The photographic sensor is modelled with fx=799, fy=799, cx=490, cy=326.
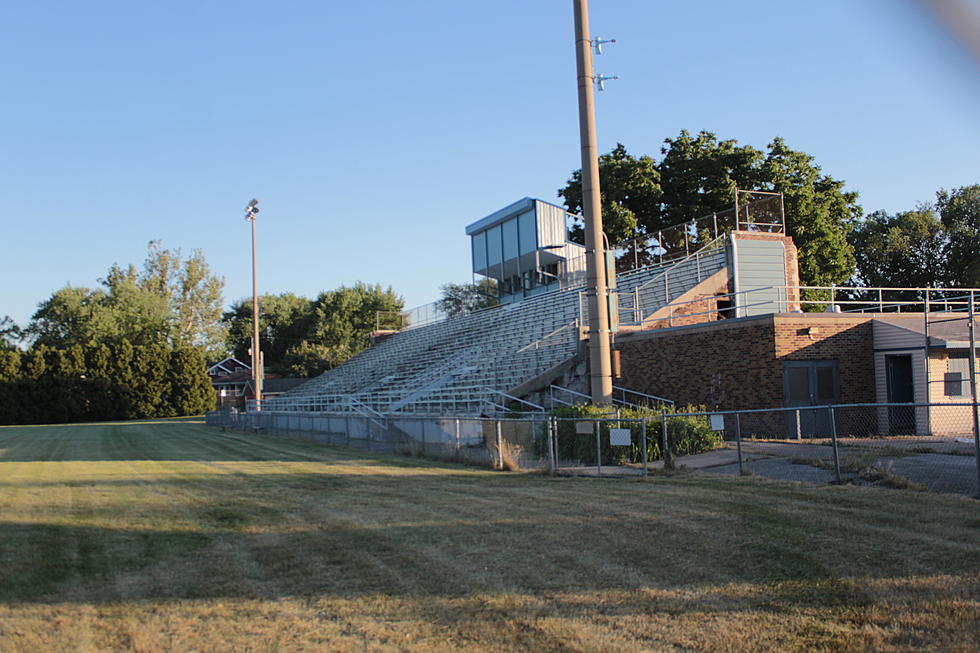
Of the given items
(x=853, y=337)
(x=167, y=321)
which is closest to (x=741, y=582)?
(x=853, y=337)

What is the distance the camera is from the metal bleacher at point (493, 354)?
2716cm

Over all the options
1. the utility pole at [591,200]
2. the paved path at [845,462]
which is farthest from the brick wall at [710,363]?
the utility pole at [591,200]

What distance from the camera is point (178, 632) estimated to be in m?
5.97

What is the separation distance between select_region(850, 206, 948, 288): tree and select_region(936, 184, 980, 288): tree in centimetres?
50

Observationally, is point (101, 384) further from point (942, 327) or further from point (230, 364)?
point (942, 327)

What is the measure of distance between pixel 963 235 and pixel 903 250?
10.9 feet

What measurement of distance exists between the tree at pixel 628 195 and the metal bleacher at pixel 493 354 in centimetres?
683

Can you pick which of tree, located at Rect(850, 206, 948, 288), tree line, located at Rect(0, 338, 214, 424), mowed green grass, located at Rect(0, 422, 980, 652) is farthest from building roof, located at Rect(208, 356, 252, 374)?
mowed green grass, located at Rect(0, 422, 980, 652)

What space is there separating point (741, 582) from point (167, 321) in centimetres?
7661

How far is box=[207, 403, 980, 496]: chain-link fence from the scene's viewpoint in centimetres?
1271

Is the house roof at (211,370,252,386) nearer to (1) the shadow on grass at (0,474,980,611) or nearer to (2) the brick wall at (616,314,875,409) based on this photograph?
(2) the brick wall at (616,314,875,409)

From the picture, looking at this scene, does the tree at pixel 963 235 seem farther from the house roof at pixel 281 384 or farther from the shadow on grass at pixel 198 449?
the house roof at pixel 281 384

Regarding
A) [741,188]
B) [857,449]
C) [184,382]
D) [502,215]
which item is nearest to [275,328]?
[184,382]

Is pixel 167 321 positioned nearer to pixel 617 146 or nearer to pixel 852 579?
pixel 617 146
